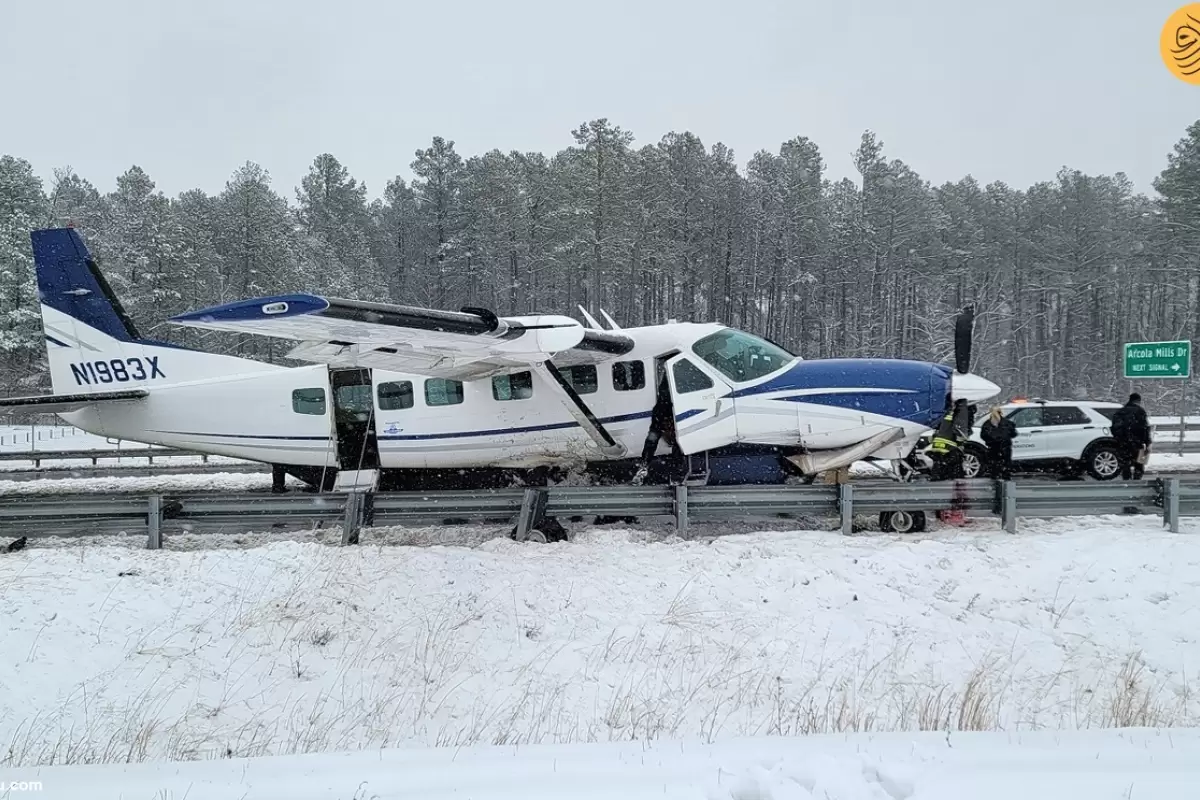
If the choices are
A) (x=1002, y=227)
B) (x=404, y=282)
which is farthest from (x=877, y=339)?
(x=404, y=282)

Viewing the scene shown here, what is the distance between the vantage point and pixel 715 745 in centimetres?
408

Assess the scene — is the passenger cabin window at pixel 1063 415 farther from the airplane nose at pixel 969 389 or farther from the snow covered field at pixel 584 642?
the snow covered field at pixel 584 642

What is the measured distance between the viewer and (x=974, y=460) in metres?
15.2

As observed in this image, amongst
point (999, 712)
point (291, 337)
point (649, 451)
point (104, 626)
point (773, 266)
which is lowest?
point (999, 712)

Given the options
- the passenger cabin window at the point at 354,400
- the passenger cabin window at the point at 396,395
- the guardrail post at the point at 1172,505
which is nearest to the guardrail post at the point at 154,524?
the passenger cabin window at the point at 354,400

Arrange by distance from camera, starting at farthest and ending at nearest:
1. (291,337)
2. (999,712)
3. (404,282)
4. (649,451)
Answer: (404,282) < (649,451) < (291,337) < (999,712)

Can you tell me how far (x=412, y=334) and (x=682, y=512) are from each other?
3944mm

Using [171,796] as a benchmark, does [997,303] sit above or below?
above

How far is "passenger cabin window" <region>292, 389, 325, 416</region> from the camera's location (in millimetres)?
11500

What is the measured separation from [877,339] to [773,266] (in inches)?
287

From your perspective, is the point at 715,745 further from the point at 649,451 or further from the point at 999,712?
the point at 649,451

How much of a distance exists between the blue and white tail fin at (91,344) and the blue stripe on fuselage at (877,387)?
8.55m

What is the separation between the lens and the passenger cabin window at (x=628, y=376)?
1064cm

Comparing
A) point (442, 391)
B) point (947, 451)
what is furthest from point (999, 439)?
point (442, 391)
